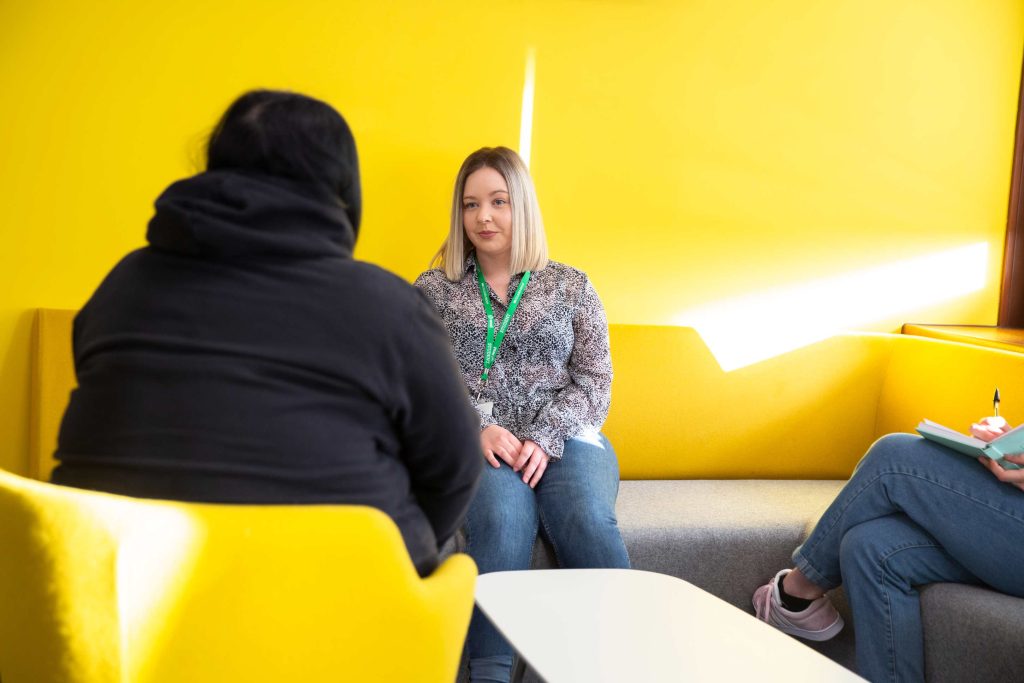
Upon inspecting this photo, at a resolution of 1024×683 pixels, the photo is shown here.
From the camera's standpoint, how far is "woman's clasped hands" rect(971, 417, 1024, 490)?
2.09 m

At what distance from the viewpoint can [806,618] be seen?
245 centimetres

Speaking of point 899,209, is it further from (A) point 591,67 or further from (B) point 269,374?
(B) point 269,374

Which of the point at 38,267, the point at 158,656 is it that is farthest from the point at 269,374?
the point at 38,267

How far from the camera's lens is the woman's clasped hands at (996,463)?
82.2 inches

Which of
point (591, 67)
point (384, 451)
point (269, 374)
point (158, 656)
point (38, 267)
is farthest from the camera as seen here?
point (591, 67)

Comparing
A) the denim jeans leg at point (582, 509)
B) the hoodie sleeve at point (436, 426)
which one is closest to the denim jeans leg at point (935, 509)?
the denim jeans leg at point (582, 509)

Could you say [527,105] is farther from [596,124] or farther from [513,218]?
[513,218]

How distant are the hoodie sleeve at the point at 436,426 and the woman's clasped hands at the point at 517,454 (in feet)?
3.38

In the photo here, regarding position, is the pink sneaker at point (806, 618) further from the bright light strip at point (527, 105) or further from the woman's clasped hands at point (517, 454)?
the bright light strip at point (527, 105)

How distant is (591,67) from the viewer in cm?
313

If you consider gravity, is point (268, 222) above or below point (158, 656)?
above

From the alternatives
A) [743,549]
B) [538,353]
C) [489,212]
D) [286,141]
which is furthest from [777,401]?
[286,141]

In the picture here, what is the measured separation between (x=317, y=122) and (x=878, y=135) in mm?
2654

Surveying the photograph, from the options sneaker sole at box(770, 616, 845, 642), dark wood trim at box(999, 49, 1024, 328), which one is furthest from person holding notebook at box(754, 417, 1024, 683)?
dark wood trim at box(999, 49, 1024, 328)
